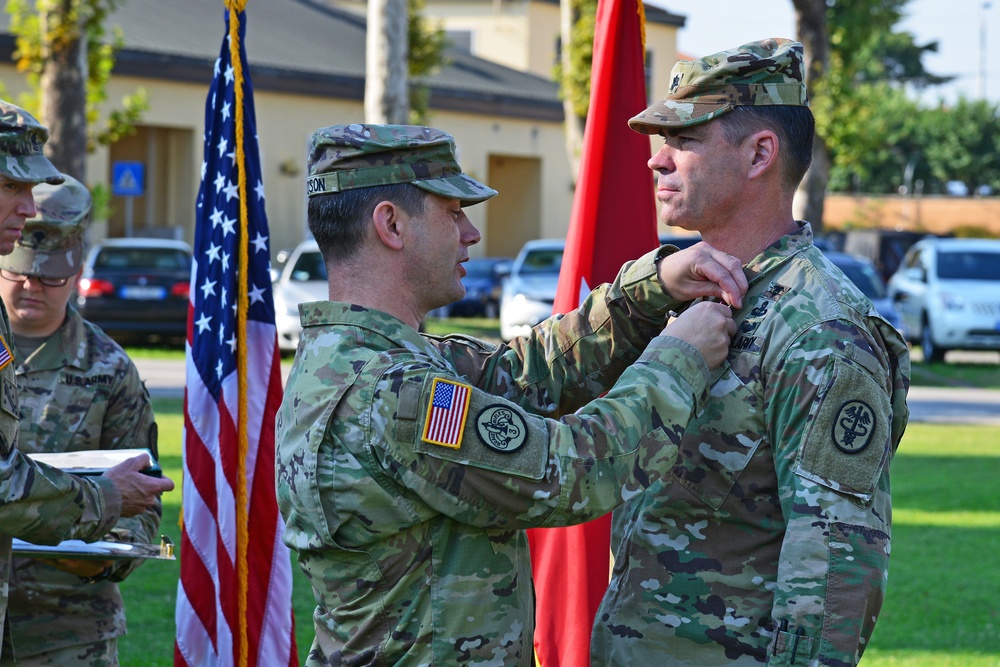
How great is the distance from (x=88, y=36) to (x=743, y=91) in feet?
48.5

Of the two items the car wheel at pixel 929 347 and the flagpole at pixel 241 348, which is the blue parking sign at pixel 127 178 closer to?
the car wheel at pixel 929 347

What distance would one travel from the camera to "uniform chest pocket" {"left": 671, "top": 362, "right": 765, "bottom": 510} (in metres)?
2.67

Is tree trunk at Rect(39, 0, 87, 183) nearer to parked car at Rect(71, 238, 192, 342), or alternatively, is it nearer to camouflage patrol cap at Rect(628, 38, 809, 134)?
parked car at Rect(71, 238, 192, 342)

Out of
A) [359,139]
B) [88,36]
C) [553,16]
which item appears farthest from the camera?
[553,16]

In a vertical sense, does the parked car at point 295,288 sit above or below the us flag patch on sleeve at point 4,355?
below

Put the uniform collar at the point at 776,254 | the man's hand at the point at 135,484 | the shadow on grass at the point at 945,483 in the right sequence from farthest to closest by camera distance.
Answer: the shadow on grass at the point at 945,483
the man's hand at the point at 135,484
the uniform collar at the point at 776,254

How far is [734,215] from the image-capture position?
2848mm

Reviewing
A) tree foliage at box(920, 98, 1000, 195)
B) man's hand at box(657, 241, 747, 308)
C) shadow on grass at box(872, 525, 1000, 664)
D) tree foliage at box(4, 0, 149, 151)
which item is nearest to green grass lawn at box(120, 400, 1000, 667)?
shadow on grass at box(872, 525, 1000, 664)

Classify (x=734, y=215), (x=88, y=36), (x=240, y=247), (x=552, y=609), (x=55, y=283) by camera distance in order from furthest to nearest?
(x=88, y=36) < (x=240, y=247) < (x=55, y=283) < (x=552, y=609) < (x=734, y=215)

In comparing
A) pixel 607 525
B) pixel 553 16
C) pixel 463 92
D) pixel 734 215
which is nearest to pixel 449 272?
pixel 734 215

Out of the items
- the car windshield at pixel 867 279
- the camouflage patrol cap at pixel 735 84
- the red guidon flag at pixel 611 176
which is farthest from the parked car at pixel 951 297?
the camouflage patrol cap at pixel 735 84

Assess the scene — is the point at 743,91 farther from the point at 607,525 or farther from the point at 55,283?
the point at 55,283

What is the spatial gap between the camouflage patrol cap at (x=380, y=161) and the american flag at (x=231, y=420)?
1993 mm

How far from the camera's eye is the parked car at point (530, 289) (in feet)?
60.0
